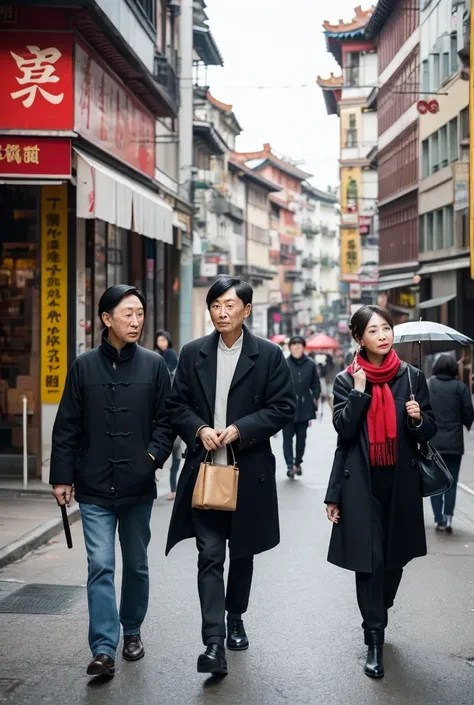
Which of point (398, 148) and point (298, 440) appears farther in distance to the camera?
point (398, 148)

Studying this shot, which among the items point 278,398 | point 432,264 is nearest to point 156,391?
point 278,398

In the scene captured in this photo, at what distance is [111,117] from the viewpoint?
18.6 metres

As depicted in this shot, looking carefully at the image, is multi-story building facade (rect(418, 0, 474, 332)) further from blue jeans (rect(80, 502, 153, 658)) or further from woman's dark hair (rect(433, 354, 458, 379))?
blue jeans (rect(80, 502, 153, 658))

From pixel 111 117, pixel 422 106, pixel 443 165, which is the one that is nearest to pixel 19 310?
pixel 111 117

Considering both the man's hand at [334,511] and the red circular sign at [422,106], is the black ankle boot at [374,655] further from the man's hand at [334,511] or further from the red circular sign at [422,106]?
the red circular sign at [422,106]

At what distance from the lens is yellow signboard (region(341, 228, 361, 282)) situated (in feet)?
258

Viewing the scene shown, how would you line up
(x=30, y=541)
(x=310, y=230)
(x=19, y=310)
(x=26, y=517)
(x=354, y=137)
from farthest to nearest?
(x=310, y=230)
(x=354, y=137)
(x=19, y=310)
(x=26, y=517)
(x=30, y=541)

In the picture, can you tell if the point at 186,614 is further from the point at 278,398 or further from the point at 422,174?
the point at 422,174

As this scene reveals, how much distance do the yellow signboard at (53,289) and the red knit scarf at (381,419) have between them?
8987 mm

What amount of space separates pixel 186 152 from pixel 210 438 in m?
28.2

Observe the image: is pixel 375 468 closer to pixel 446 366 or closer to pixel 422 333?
pixel 422 333

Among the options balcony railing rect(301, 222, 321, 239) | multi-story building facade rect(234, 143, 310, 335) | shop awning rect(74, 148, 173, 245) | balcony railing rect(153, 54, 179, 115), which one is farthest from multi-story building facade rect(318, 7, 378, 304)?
shop awning rect(74, 148, 173, 245)

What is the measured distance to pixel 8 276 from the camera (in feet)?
52.0

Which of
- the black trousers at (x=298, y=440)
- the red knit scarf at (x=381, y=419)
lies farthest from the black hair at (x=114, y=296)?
the black trousers at (x=298, y=440)
